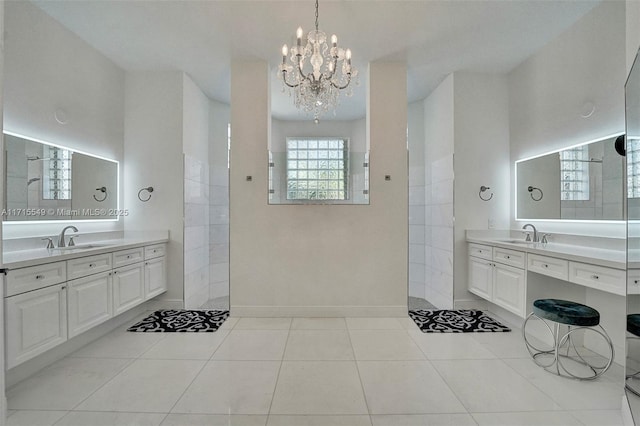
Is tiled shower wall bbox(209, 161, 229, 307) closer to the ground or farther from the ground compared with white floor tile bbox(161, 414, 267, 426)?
farther from the ground

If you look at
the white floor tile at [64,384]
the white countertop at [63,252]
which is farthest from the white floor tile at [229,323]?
the white countertop at [63,252]

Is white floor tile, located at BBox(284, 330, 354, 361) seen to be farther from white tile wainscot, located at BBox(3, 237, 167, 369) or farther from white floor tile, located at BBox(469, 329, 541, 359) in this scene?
white tile wainscot, located at BBox(3, 237, 167, 369)

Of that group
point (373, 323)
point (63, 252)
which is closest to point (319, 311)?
point (373, 323)

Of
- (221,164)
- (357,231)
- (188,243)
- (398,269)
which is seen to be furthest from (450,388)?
(221,164)

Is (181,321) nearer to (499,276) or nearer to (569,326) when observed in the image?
(499,276)

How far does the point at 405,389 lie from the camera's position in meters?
2.07

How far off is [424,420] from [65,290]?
9.10 feet

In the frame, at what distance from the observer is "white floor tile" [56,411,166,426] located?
176cm

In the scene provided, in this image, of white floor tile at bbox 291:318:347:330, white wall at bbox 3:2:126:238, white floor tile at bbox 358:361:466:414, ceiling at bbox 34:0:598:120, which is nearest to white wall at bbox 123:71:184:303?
white wall at bbox 3:2:126:238

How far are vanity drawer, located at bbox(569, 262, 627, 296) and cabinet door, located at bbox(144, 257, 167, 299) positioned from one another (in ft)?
13.3

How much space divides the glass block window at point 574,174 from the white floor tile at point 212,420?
334 cm

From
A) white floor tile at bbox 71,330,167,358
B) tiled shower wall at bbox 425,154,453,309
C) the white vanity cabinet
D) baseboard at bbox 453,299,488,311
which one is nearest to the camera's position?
white floor tile at bbox 71,330,167,358

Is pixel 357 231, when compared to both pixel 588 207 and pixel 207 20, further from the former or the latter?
pixel 207 20

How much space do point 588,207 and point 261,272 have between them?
3.35 meters
